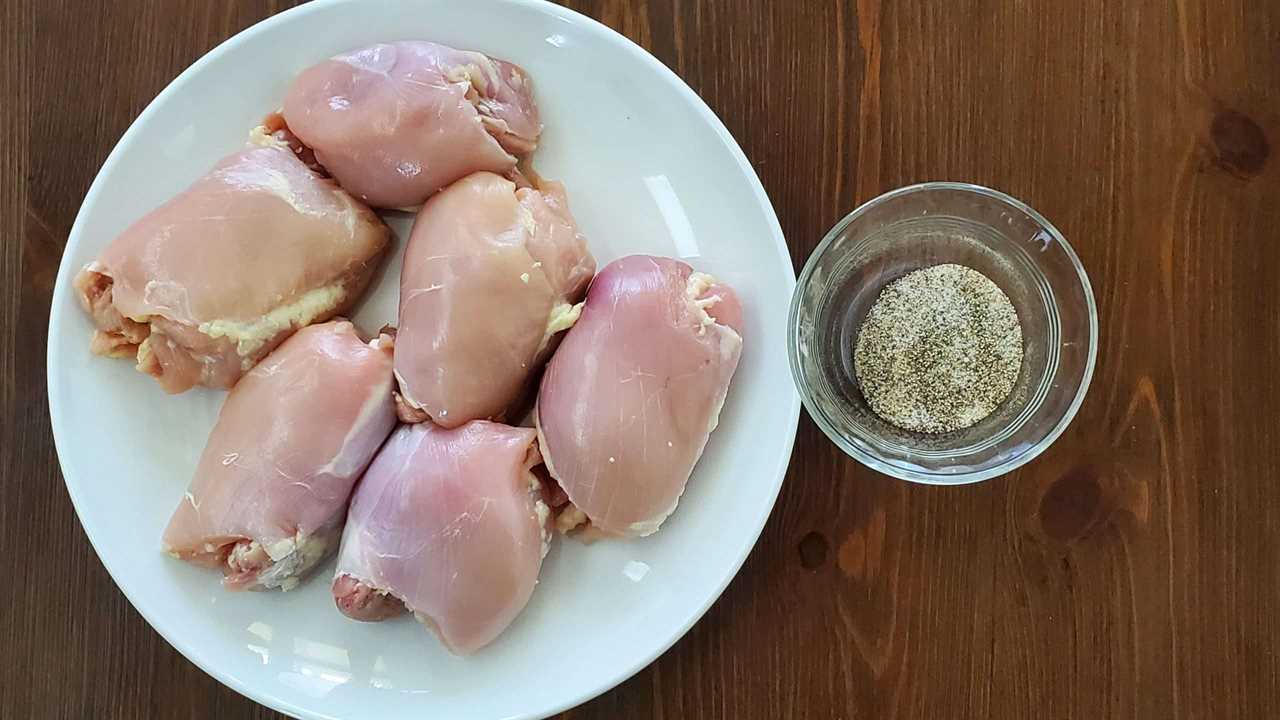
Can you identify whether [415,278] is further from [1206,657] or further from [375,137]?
[1206,657]

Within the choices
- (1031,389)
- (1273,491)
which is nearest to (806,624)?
(1031,389)

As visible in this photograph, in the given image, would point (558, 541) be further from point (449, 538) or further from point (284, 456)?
point (284, 456)

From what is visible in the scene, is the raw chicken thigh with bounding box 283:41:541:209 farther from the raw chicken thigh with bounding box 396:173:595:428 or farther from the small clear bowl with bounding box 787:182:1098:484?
the small clear bowl with bounding box 787:182:1098:484

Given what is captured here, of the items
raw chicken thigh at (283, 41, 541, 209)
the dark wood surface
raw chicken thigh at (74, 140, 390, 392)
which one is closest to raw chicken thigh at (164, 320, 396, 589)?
raw chicken thigh at (74, 140, 390, 392)

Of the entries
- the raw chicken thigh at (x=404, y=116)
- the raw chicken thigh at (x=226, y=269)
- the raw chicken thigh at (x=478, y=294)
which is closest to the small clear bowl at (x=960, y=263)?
the raw chicken thigh at (x=478, y=294)

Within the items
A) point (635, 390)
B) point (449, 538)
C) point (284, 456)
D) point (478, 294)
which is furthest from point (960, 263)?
point (284, 456)

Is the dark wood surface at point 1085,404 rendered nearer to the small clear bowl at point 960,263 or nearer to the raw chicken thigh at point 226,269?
the small clear bowl at point 960,263
